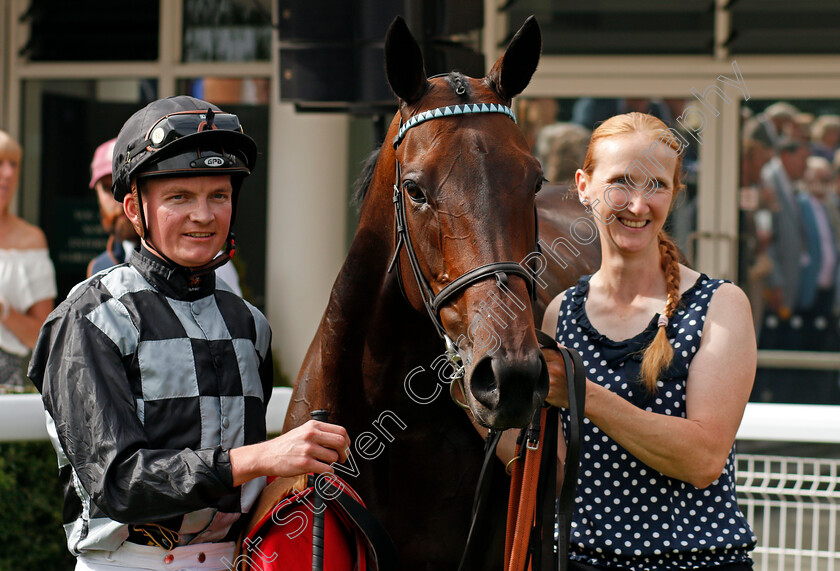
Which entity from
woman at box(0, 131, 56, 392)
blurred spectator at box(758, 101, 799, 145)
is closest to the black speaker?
woman at box(0, 131, 56, 392)

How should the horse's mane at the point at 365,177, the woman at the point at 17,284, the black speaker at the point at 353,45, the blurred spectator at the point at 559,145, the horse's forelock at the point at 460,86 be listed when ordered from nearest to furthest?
1. the horse's forelock at the point at 460,86
2. the horse's mane at the point at 365,177
3. the black speaker at the point at 353,45
4. the woman at the point at 17,284
5. the blurred spectator at the point at 559,145

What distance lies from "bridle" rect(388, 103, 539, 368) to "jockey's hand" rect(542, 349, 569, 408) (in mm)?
140

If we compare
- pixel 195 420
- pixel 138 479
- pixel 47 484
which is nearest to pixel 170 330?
pixel 195 420

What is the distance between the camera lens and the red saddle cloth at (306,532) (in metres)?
1.95

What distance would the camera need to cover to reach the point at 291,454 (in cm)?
171

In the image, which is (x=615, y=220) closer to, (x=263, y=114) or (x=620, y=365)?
(x=620, y=365)

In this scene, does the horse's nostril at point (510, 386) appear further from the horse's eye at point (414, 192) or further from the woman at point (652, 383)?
the horse's eye at point (414, 192)

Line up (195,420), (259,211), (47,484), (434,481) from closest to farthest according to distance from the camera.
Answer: (195,420) → (434,481) → (47,484) → (259,211)

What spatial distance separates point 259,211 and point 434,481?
5.51m

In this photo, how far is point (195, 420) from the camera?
1864mm

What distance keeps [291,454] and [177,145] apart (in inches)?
25.5

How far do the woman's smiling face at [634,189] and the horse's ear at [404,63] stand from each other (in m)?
0.45

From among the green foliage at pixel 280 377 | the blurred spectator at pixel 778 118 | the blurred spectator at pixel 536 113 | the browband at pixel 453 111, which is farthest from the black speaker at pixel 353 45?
the blurred spectator at pixel 778 118

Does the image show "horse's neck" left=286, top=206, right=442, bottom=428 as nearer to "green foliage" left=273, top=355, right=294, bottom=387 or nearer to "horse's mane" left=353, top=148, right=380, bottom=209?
"horse's mane" left=353, top=148, right=380, bottom=209
